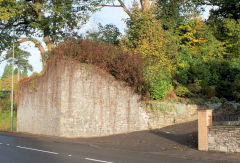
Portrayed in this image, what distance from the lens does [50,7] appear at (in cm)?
2577

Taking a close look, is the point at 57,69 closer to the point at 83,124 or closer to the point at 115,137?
the point at 83,124

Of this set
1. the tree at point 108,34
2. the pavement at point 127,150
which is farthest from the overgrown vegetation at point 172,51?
the pavement at point 127,150

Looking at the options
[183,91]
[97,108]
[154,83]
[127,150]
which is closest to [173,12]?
[183,91]

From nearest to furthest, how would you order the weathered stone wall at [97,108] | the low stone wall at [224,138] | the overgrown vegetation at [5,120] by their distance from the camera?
the low stone wall at [224,138] → the weathered stone wall at [97,108] → the overgrown vegetation at [5,120]

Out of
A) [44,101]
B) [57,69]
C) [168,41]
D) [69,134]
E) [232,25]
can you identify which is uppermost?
[232,25]

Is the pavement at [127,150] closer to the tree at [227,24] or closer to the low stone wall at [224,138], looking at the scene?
the low stone wall at [224,138]

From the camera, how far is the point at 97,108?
782 inches

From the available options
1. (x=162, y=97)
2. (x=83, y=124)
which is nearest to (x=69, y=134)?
(x=83, y=124)

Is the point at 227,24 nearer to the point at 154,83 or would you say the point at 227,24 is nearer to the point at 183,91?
the point at 183,91

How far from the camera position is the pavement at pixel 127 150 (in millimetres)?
10992

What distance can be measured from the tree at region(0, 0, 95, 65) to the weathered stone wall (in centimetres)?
645

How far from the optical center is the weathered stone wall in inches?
770

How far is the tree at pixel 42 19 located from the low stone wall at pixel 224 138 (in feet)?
54.3

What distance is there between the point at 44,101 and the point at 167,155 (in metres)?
12.1
